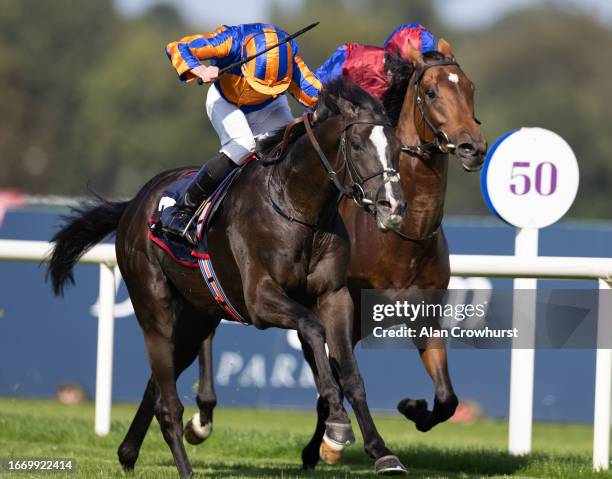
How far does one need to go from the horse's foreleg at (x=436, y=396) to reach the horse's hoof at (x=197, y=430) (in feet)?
4.11

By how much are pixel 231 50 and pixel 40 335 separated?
483 cm

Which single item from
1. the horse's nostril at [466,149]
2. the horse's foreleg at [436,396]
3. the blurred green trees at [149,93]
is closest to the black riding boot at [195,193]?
the horse's nostril at [466,149]

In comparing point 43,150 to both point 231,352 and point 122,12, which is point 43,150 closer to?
point 122,12

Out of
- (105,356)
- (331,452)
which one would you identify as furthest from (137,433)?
(105,356)

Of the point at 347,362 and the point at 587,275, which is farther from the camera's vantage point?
the point at 587,275

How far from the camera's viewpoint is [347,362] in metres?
5.73

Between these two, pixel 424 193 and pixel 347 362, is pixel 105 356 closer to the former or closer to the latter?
pixel 424 193

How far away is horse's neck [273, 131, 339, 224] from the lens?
5879 mm

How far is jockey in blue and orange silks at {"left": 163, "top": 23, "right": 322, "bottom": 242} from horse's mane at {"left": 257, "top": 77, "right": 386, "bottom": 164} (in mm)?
184

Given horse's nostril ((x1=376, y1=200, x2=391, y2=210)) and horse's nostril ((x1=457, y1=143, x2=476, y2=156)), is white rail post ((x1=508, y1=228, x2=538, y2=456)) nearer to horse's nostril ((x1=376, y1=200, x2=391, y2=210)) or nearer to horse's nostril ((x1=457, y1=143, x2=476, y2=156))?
horse's nostril ((x1=457, y1=143, x2=476, y2=156))

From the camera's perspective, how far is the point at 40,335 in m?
10.6

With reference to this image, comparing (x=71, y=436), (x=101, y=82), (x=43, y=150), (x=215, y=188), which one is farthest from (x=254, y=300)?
(x=101, y=82)

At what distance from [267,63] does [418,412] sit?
6.36 ft

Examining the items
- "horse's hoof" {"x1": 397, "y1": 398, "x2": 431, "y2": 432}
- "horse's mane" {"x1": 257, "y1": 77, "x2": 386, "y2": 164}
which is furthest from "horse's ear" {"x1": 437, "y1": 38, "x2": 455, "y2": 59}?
"horse's hoof" {"x1": 397, "y1": 398, "x2": 431, "y2": 432}
